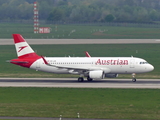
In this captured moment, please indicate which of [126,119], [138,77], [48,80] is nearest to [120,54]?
[138,77]

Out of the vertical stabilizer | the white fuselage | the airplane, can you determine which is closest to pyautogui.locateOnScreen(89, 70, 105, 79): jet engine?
the airplane

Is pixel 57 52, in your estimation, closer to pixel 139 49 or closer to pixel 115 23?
pixel 139 49

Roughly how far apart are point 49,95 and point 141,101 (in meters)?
10.4

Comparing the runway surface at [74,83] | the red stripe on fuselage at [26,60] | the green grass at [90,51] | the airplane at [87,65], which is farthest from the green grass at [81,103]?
the green grass at [90,51]

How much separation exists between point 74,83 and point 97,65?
4.70 metres

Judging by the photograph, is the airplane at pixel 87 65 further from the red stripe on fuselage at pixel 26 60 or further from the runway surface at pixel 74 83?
the runway surface at pixel 74 83

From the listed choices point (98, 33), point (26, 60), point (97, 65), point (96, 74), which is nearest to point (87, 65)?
point (97, 65)

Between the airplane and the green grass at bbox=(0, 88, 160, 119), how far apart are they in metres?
9.14

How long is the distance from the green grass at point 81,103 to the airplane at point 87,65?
914 cm

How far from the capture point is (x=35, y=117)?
35.1 m

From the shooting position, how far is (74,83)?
56938 millimetres

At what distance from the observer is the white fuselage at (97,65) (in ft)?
193

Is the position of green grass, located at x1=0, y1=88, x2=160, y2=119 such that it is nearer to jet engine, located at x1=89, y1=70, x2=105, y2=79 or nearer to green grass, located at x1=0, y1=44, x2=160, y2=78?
jet engine, located at x1=89, y1=70, x2=105, y2=79

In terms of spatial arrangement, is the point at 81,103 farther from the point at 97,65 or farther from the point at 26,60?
the point at 26,60
